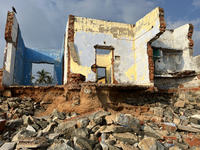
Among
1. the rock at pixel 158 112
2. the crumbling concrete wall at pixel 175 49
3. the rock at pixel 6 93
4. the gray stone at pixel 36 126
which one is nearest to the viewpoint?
the gray stone at pixel 36 126

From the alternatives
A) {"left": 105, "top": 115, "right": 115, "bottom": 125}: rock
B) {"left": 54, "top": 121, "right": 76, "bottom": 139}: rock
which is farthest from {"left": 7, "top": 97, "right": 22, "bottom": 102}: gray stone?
{"left": 105, "top": 115, "right": 115, "bottom": 125}: rock

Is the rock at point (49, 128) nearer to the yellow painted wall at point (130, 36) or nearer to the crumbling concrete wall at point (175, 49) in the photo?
the yellow painted wall at point (130, 36)

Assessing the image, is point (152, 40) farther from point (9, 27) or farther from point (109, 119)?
point (9, 27)

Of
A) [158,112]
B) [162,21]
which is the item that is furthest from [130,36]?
[158,112]

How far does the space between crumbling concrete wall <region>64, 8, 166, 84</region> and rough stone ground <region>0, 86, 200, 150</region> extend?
2.59 m

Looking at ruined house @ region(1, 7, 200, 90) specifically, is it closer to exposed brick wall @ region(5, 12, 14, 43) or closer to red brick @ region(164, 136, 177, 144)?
exposed brick wall @ region(5, 12, 14, 43)

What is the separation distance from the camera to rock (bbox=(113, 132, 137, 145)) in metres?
3.43

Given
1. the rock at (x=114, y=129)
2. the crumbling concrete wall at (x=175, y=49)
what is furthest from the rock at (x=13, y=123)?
the crumbling concrete wall at (x=175, y=49)

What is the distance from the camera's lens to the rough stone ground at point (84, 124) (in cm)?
321

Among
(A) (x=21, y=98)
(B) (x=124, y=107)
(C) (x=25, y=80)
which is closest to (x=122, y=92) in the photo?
(B) (x=124, y=107)

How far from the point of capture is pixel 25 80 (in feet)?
40.3

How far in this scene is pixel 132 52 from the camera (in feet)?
33.7

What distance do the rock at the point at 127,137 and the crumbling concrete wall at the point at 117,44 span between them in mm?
5543

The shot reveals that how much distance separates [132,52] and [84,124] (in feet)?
24.7
